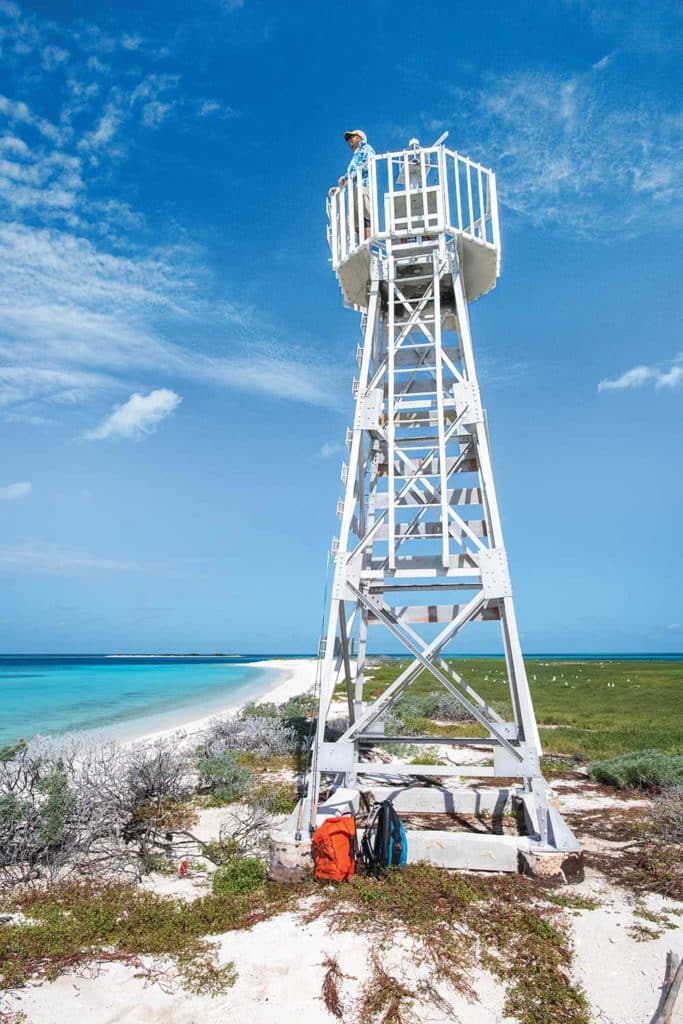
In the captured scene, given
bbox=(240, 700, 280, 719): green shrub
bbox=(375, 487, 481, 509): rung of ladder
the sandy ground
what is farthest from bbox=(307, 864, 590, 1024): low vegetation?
bbox=(240, 700, 280, 719): green shrub

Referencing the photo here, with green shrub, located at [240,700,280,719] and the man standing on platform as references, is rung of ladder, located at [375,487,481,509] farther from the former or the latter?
green shrub, located at [240,700,280,719]

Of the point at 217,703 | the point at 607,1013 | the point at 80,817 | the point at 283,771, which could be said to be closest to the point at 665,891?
the point at 607,1013

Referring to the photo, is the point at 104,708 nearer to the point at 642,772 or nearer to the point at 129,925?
the point at 642,772

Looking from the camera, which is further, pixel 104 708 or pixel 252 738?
pixel 104 708

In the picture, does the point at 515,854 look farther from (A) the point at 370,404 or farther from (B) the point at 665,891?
(A) the point at 370,404

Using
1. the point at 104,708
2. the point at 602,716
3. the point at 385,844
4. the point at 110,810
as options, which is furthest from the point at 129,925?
the point at 104,708

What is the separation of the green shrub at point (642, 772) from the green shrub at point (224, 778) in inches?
265

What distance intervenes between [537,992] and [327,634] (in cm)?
478

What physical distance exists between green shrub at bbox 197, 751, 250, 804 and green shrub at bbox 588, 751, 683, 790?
22.1 feet

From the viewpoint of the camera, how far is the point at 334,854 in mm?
6984

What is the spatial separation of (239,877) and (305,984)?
7.22ft

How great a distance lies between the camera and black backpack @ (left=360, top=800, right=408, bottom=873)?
23.3ft

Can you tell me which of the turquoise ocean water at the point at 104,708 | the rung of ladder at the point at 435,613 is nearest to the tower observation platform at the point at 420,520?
the rung of ladder at the point at 435,613

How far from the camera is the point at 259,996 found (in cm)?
492
